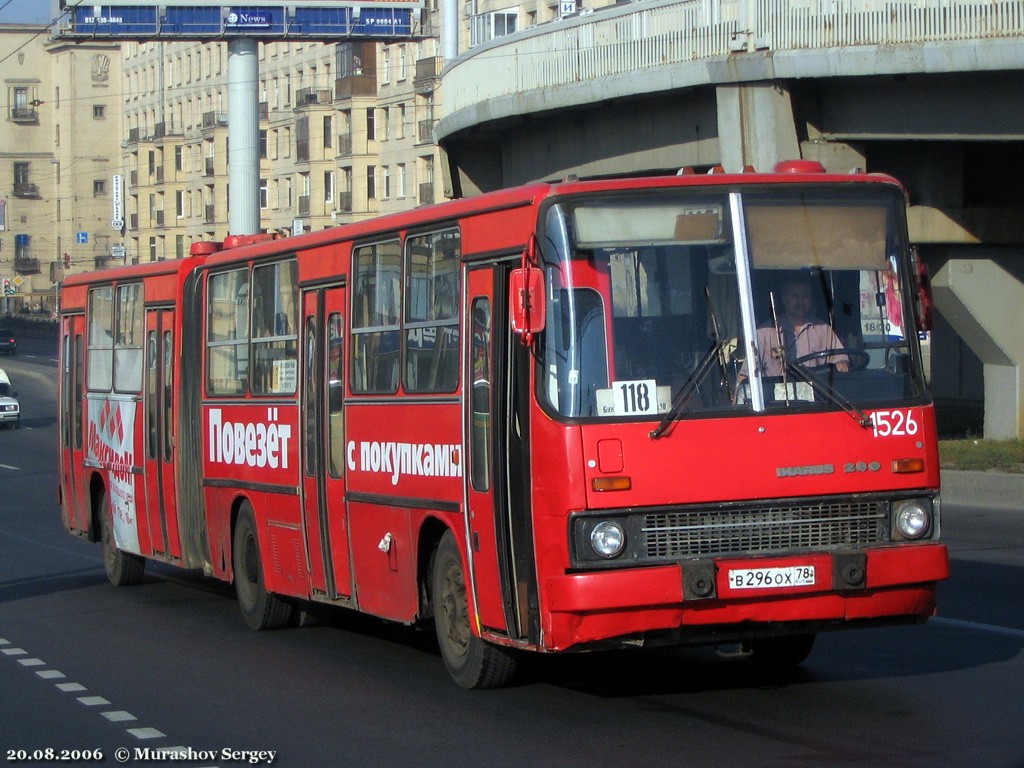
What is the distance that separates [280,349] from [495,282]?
359 centimetres

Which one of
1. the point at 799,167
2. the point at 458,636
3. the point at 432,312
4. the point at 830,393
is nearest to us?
the point at 830,393

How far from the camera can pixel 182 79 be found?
9700cm

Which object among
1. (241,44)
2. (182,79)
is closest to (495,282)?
(241,44)

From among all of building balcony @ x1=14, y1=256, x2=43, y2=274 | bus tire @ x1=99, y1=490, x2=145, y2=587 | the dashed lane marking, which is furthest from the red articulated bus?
building balcony @ x1=14, y1=256, x2=43, y2=274

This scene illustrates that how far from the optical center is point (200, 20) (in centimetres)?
5238

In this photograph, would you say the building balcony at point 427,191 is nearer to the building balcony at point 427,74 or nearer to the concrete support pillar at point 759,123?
the building balcony at point 427,74

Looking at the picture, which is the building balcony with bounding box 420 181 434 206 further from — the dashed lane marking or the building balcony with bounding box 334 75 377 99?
the dashed lane marking

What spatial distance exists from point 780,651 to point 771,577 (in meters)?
1.69

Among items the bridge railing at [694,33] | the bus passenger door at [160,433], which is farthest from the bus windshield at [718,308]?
the bridge railing at [694,33]

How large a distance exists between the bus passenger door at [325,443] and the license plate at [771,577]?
11.1 feet

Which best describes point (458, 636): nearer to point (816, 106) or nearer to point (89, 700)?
point (89, 700)

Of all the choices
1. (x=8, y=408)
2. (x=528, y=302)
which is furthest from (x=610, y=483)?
(x=8, y=408)

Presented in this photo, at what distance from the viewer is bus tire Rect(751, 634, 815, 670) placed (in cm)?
984

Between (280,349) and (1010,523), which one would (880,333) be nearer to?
(280,349)
